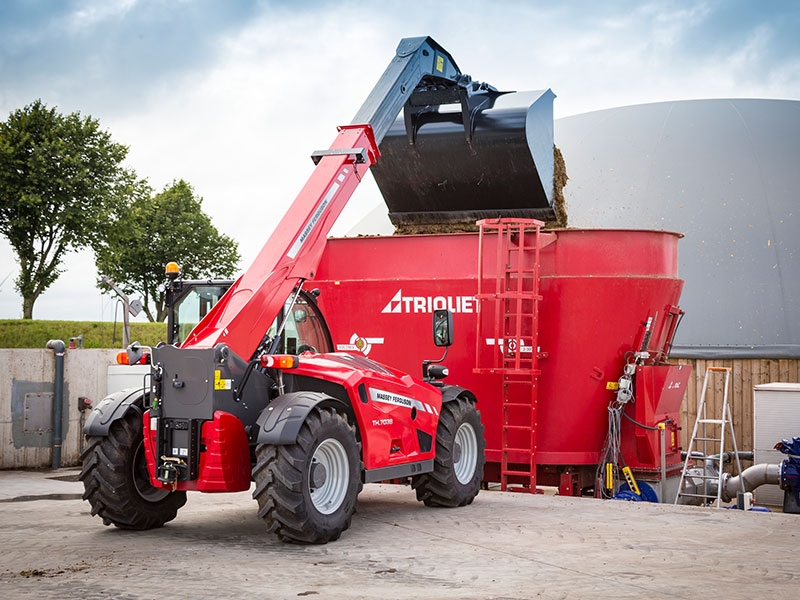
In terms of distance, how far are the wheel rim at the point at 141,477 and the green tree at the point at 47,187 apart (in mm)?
30837

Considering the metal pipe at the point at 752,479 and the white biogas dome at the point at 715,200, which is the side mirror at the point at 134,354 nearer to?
the metal pipe at the point at 752,479

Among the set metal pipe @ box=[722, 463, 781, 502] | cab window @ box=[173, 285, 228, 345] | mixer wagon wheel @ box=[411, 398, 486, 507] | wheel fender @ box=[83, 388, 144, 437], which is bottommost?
metal pipe @ box=[722, 463, 781, 502]

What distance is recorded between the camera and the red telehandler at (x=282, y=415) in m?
6.96

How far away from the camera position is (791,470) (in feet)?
37.5

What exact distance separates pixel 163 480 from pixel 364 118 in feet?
14.1

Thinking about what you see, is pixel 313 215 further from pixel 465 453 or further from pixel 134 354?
pixel 465 453

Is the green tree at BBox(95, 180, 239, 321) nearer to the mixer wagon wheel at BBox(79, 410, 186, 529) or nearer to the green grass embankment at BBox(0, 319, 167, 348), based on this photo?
the green grass embankment at BBox(0, 319, 167, 348)

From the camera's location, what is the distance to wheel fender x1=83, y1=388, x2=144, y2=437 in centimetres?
746

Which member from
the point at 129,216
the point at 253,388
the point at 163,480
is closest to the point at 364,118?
the point at 253,388

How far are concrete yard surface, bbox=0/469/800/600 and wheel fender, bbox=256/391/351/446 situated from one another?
835mm

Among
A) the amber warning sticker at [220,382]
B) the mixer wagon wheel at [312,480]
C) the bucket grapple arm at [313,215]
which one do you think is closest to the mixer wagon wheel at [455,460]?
the mixer wagon wheel at [312,480]

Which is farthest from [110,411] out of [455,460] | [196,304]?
[196,304]

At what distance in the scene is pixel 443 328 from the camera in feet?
27.4

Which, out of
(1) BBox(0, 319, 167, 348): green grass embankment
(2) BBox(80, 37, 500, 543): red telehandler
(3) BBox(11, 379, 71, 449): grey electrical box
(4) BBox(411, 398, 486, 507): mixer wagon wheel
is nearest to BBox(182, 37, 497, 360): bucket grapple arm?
(2) BBox(80, 37, 500, 543): red telehandler
